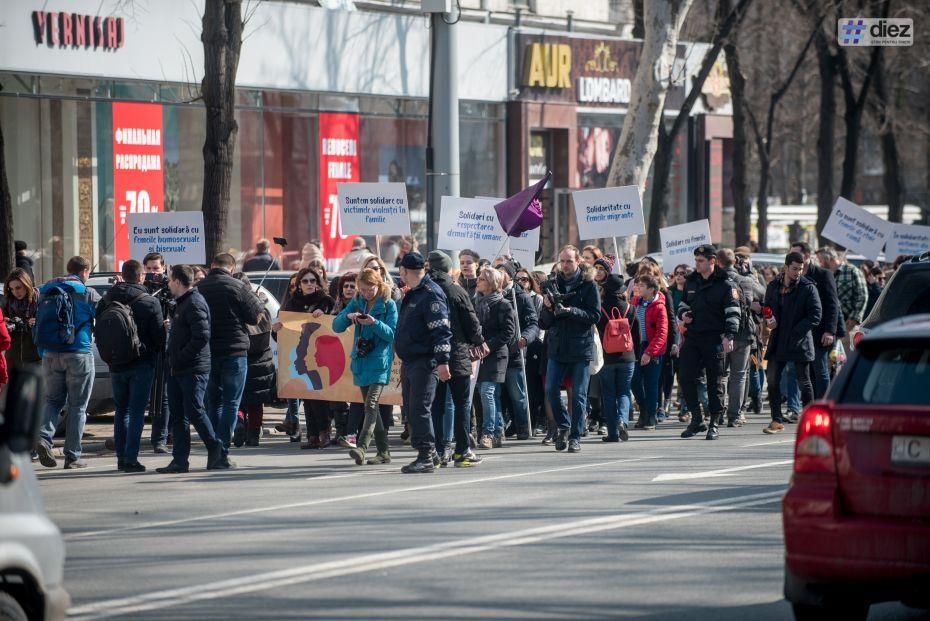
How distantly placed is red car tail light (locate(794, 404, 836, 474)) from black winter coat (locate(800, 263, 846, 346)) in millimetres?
9632

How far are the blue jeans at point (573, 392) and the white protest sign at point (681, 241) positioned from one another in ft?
18.1

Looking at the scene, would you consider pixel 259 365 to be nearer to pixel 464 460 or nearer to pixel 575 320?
pixel 464 460

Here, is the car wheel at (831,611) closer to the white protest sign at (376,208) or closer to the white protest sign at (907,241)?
the white protest sign at (376,208)

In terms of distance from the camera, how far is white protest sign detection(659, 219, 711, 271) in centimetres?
1977

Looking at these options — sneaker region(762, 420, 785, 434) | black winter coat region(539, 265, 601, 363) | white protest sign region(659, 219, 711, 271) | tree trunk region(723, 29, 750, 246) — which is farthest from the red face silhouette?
tree trunk region(723, 29, 750, 246)

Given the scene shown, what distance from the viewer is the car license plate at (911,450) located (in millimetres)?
6633

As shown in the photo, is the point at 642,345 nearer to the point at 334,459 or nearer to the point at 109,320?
the point at 334,459

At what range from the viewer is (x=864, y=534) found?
666 cm

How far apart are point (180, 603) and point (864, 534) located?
3.25 metres

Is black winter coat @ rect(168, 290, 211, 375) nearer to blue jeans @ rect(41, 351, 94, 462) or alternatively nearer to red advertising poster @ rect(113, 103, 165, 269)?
blue jeans @ rect(41, 351, 94, 462)

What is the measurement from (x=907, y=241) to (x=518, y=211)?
9.10 metres

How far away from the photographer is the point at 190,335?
13078 mm

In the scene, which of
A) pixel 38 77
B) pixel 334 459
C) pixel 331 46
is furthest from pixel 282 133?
pixel 334 459

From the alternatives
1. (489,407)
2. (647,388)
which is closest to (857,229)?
(647,388)
